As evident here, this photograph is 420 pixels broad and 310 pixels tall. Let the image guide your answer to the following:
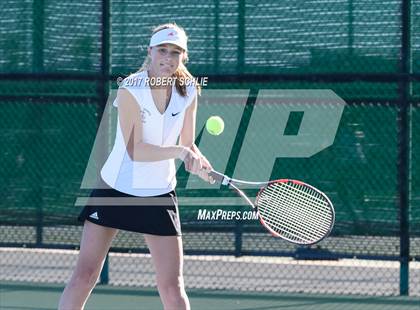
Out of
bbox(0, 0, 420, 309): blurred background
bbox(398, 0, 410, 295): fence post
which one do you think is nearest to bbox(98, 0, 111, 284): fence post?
bbox(0, 0, 420, 309): blurred background

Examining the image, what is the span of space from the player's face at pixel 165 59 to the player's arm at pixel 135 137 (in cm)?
17

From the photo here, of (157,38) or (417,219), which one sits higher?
(157,38)

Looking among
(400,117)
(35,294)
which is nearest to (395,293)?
(400,117)

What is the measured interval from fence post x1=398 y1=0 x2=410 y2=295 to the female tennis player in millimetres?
2732

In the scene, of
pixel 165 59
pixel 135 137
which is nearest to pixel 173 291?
pixel 135 137

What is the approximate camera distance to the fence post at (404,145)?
265 inches

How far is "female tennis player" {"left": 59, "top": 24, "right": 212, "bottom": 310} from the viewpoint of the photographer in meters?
4.23

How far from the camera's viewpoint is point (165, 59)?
13.9ft

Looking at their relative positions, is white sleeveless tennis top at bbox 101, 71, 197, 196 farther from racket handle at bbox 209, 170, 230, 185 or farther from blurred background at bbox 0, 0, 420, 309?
blurred background at bbox 0, 0, 420, 309

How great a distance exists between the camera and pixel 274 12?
6.98 metres

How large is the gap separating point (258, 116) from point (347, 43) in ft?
2.62

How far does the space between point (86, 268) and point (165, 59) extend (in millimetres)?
958

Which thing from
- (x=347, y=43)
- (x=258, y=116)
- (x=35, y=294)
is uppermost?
(x=347, y=43)

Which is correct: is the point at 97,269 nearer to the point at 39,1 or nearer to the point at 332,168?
the point at 332,168
